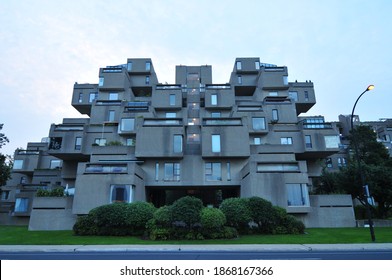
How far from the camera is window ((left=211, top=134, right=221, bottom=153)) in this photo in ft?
102

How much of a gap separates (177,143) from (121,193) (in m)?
8.81

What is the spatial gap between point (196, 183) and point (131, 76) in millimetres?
29323

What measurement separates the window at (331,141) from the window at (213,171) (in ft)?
50.9

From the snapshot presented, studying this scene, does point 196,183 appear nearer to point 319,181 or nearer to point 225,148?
point 225,148

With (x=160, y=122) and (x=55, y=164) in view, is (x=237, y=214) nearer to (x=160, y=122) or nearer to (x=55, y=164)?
(x=160, y=122)

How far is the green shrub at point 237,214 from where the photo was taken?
64.8 ft

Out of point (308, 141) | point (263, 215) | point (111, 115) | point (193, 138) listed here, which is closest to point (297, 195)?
point (263, 215)

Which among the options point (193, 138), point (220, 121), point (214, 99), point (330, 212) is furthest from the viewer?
point (214, 99)

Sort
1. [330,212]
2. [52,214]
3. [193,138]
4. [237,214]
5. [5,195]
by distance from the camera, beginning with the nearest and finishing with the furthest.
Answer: [237,214] → [52,214] → [330,212] → [193,138] → [5,195]

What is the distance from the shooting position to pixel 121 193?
2523 cm

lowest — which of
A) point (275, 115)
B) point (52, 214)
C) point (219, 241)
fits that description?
point (219, 241)

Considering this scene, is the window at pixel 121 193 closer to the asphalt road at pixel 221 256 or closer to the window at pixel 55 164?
the asphalt road at pixel 221 256

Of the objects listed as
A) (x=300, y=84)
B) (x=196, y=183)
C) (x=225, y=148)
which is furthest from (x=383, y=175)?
(x=300, y=84)

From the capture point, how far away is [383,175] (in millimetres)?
28203
